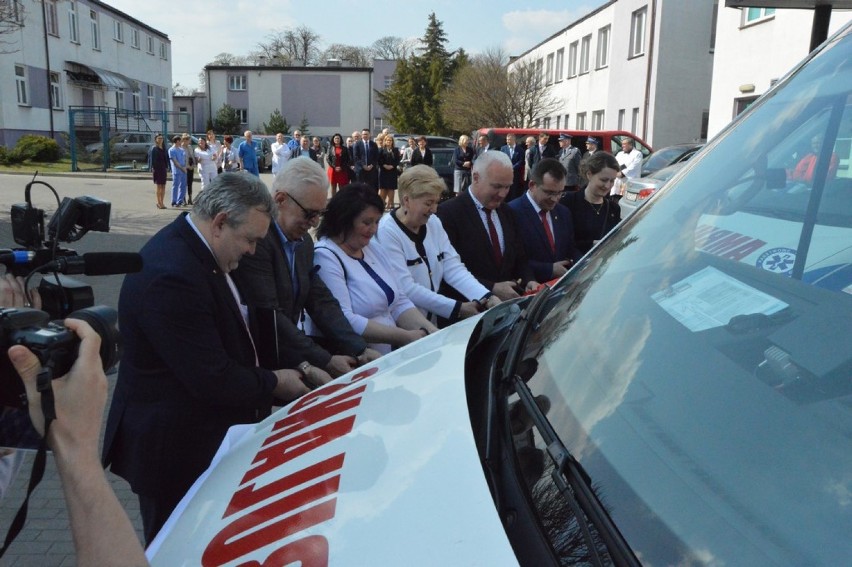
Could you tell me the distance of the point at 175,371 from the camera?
251cm

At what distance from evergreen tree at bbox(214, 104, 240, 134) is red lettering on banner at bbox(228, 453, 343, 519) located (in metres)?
54.8

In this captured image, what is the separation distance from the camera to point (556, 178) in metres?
5.04

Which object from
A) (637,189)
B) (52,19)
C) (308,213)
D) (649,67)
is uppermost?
(52,19)

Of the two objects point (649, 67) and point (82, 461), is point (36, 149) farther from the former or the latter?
point (82, 461)

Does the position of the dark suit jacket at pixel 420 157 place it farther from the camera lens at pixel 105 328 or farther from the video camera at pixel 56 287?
the camera lens at pixel 105 328

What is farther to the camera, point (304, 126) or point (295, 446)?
point (304, 126)

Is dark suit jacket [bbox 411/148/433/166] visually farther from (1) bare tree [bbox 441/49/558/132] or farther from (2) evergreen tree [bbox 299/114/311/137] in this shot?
(2) evergreen tree [bbox 299/114/311/137]

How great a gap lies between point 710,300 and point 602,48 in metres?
32.9

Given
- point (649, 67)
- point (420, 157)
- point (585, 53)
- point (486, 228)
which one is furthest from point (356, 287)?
point (585, 53)

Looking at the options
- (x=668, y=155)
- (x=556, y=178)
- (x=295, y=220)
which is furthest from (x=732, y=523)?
(x=668, y=155)

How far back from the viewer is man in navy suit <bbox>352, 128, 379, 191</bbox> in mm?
17641

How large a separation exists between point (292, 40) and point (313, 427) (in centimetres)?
7277

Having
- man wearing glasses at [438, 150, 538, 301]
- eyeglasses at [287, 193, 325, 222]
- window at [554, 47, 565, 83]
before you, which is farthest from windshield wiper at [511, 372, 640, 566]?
window at [554, 47, 565, 83]

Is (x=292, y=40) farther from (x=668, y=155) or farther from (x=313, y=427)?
(x=313, y=427)
